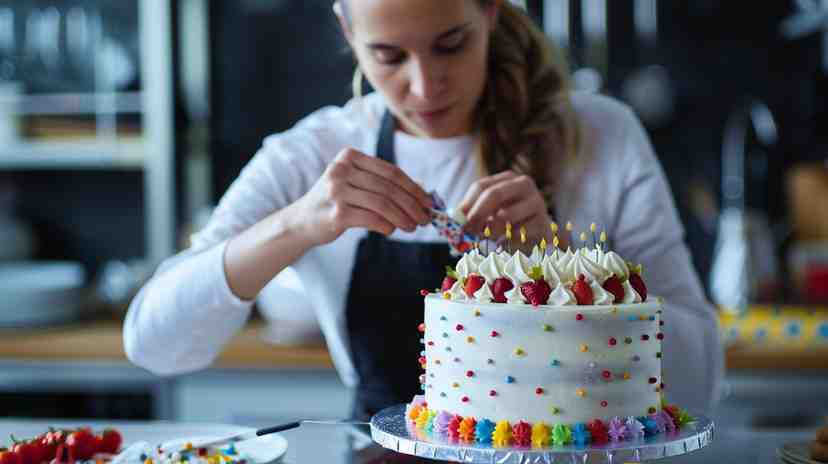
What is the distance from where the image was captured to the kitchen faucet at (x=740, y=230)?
3389 millimetres

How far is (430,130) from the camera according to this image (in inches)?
72.8

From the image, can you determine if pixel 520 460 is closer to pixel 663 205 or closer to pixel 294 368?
pixel 663 205

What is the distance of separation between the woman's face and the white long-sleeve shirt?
237 millimetres

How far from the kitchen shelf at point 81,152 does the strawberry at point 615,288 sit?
2.57 metres

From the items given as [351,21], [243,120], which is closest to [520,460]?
[351,21]

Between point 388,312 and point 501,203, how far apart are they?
0.46m

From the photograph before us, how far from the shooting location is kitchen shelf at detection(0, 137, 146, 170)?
11.9 feet

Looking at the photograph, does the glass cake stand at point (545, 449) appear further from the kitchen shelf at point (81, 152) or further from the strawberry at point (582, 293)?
A: the kitchen shelf at point (81, 152)

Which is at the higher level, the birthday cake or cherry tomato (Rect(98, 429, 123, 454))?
the birthday cake

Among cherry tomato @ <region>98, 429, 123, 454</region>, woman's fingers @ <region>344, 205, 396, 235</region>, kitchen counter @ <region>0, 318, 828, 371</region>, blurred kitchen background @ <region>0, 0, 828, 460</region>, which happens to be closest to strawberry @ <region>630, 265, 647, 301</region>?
woman's fingers @ <region>344, 205, 396, 235</region>

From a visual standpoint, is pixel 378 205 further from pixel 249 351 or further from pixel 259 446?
pixel 249 351

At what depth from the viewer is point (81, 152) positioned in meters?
3.62

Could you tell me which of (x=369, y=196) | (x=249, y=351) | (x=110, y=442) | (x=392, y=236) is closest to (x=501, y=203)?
(x=369, y=196)

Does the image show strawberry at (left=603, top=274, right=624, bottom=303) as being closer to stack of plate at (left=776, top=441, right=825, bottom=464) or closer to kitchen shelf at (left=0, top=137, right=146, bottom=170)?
stack of plate at (left=776, top=441, right=825, bottom=464)
